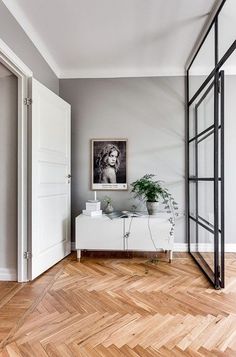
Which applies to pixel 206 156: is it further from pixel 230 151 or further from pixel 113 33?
pixel 113 33

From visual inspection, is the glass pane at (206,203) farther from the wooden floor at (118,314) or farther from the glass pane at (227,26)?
the glass pane at (227,26)

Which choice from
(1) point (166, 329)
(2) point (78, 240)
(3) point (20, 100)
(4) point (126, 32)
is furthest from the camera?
(2) point (78, 240)

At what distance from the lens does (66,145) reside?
2.97 meters

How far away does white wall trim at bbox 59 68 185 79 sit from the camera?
3156mm

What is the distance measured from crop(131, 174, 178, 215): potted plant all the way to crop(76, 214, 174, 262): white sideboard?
20 cm

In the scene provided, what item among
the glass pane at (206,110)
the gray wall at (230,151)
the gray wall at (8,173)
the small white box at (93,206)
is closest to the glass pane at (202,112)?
the glass pane at (206,110)

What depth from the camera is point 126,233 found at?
109 inches

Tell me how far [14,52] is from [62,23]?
59cm

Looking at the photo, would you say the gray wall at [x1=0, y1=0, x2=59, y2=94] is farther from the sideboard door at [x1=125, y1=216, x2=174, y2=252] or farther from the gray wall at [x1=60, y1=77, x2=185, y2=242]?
the sideboard door at [x1=125, y1=216, x2=174, y2=252]

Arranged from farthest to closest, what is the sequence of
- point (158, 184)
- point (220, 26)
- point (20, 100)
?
point (158, 184) < point (20, 100) < point (220, 26)

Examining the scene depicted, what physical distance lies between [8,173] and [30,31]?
147 centimetres

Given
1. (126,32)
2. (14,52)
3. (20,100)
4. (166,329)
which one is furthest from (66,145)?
(166,329)

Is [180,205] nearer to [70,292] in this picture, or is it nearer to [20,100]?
[70,292]

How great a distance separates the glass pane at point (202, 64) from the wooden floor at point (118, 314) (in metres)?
2.13
